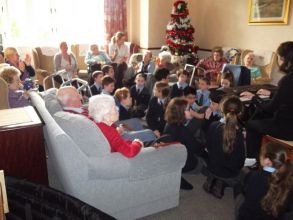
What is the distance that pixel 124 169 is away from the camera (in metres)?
1.97

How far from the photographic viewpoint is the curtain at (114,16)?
7465 millimetres

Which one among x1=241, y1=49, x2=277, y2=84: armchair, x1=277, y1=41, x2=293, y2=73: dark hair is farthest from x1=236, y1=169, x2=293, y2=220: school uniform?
x1=241, y1=49, x2=277, y2=84: armchair

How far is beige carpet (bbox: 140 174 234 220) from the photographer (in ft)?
7.68

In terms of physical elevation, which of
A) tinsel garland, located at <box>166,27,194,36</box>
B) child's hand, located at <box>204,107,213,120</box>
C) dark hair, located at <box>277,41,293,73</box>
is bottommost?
child's hand, located at <box>204,107,213,120</box>

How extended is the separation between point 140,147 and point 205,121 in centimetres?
153

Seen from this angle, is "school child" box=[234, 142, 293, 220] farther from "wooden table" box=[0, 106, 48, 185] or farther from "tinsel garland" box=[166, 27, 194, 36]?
"tinsel garland" box=[166, 27, 194, 36]

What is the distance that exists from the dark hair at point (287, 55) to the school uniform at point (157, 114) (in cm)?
139

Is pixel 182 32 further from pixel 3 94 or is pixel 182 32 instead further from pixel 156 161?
pixel 156 161

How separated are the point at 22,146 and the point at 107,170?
0.62 metres

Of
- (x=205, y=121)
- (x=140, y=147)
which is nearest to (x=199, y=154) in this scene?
(x=205, y=121)

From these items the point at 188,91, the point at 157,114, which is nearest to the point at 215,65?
the point at 188,91

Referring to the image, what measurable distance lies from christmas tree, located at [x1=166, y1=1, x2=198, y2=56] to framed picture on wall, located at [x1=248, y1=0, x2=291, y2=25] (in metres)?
1.48

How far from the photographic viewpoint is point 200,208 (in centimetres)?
246

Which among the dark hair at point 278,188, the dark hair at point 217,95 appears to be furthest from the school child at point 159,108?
the dark hair at point 278,188
